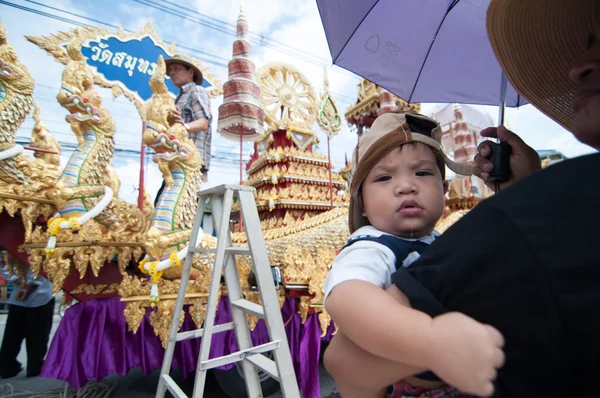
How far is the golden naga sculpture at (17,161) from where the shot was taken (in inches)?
109

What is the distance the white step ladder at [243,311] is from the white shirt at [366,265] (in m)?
1.05

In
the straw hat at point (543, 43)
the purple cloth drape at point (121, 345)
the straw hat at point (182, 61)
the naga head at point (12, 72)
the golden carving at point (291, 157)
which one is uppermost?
the straw hat at point (182, 61)

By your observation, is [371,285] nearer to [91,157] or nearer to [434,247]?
[434,247]

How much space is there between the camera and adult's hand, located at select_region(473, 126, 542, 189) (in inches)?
39.6

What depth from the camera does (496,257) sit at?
0.43 m

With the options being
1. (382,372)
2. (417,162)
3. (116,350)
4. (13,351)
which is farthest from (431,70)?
(13,351)

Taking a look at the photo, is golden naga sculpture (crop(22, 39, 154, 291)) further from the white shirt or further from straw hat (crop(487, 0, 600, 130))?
straw hat (crop(487, 0, 600, 130))

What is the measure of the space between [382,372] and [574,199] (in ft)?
1.34

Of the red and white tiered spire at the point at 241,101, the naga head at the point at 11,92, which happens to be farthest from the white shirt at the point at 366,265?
the red and white tiered spire at the point at 241,101

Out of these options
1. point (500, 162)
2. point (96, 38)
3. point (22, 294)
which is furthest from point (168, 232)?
point (96, 38)

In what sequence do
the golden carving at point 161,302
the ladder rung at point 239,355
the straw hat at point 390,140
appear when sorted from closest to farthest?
the straw hat at point 390,140, the ladder rung at point 239,355, the golden carving at point 161,302

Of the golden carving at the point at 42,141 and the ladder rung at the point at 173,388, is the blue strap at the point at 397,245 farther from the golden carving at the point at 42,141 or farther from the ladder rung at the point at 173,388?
the golden carving at the point at 42,141

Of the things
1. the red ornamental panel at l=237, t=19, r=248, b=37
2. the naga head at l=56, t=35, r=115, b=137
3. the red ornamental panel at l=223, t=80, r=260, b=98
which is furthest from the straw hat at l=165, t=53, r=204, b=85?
the naga head at l=56, t=35, r=115, b=137

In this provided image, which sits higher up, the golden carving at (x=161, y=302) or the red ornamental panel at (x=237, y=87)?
the red ornamental panel at (x=237, y=87)
